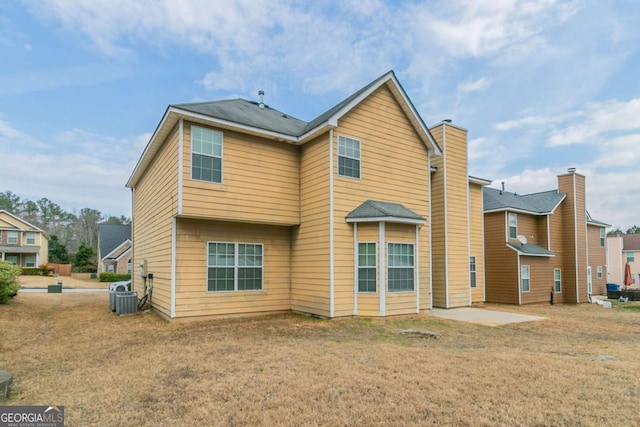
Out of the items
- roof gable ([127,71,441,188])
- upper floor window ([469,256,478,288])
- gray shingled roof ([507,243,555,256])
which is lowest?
upper floor window ([469,256,478,288])

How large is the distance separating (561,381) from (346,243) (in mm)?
6596

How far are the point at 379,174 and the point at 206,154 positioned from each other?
5555 millimetres

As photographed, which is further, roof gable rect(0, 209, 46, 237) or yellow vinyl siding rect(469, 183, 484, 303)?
roof gable rect(0, 209, 46, 237)

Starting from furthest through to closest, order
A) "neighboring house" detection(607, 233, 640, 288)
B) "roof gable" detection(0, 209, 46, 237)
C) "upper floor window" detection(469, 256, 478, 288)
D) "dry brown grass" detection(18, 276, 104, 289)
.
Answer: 1. "roof gable" detection(0, 209, 46, 237)
2. "neighboring house" detection(607, 233, 640, 288)
3. "dry brown grass" detection(18, 276, 104, 289)
4. "upper floor window" detection(469, 256, 478, 288)

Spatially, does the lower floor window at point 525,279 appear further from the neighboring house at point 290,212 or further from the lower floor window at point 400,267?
the lower floor window at point 400,267

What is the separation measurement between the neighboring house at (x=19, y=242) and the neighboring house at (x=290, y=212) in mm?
35900

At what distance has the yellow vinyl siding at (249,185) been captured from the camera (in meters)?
9.94

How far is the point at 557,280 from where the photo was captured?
20266mm

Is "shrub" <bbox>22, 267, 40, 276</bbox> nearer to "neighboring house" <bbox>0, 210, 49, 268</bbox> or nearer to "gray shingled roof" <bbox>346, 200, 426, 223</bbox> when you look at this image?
"neighboring house" <bbox>0, 210, 49, 268</bbox>

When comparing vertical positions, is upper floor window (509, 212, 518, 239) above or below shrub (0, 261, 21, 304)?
above

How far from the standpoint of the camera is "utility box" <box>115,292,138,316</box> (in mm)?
11648

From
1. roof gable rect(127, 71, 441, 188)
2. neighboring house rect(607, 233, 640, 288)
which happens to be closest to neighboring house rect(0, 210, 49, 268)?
roof gable rect(127, 71, 441, 188)

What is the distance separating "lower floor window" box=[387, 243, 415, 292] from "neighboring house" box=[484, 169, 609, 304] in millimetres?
9269

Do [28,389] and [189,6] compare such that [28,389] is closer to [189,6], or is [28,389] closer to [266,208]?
[266,208]
